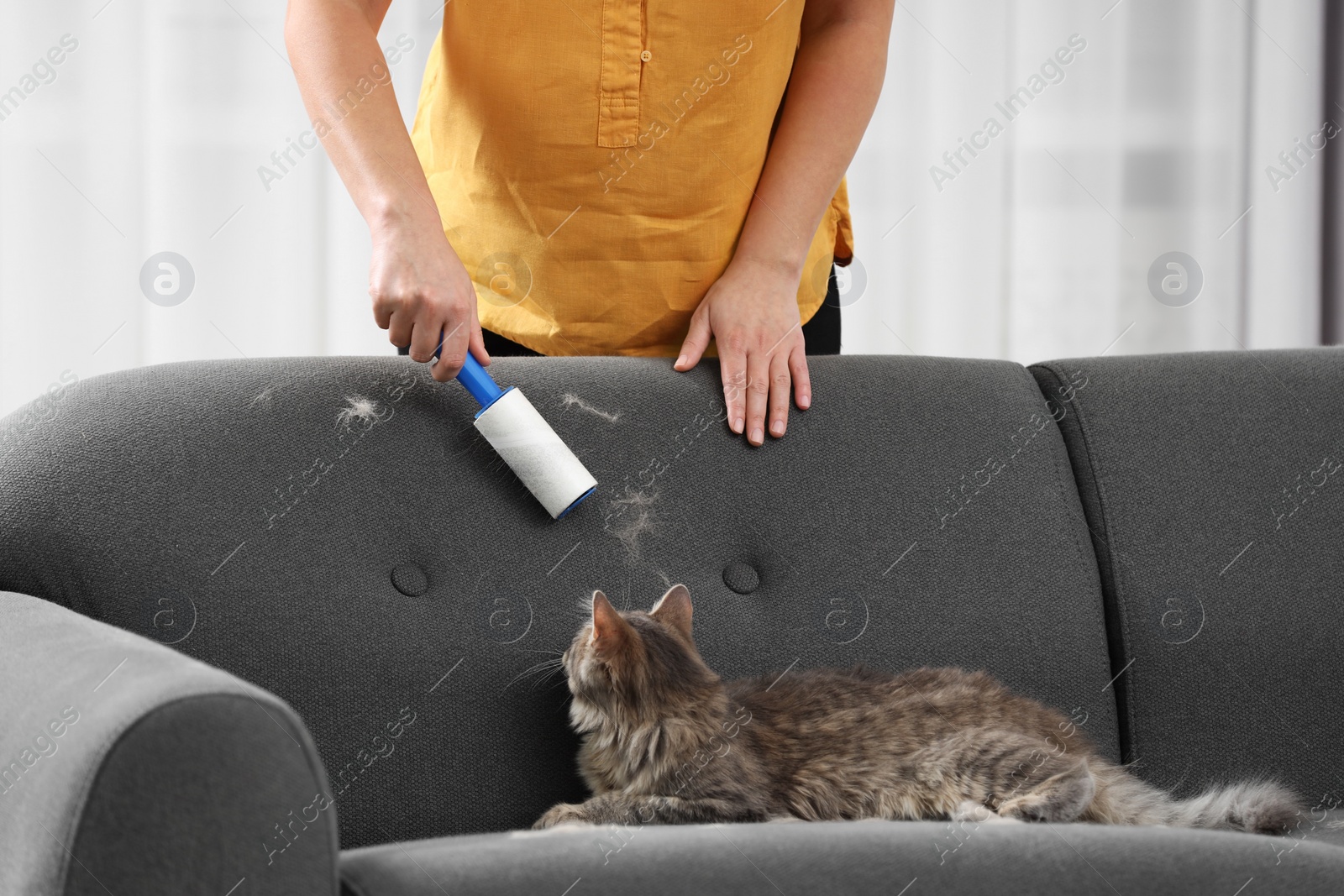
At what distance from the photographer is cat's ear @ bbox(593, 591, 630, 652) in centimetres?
96

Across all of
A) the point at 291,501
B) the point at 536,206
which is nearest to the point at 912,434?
the point at 536,206

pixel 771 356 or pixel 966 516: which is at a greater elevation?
pixel 771 356

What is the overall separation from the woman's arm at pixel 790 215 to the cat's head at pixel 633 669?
0.31 metres

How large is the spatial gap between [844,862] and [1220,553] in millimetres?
754

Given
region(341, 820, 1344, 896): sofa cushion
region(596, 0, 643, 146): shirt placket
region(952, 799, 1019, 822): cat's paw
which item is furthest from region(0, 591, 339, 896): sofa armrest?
region(596, 0, 643, 146): shirt placket

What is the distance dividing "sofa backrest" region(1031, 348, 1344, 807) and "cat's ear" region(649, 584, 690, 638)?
0.51m

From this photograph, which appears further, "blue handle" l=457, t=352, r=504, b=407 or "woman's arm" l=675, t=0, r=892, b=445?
"woman's arm" l=675, t=0, r=892, b=445

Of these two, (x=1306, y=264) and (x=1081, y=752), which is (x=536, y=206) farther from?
(x=1306, y=264)

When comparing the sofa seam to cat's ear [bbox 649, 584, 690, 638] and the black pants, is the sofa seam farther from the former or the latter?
cat's ear [bbox 649, 584, 690, 638]

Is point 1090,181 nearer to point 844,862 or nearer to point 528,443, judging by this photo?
point 528,443

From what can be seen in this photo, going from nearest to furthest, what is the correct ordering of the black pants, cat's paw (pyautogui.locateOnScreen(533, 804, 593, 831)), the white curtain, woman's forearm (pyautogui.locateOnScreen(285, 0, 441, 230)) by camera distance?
cat's paw (pyautogui.locateOnScreen(533, 804, 593, 831)) < woman's forearm (pyautogui.locateOnScreen(285, 0, 441, 230)) < the black pants < the white curtain

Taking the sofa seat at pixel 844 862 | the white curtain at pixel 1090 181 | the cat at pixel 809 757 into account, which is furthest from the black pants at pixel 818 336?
the white curtain at pixel 1090 181

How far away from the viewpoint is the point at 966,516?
1235mm

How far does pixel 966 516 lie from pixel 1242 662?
1.10 feet
